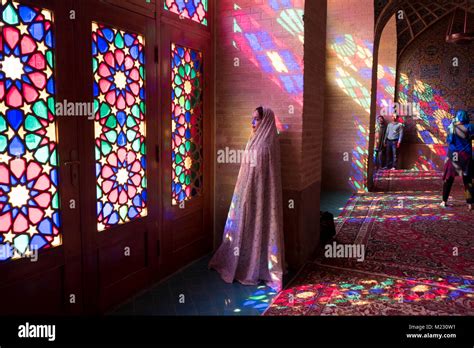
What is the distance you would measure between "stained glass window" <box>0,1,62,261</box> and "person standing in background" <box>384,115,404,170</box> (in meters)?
10.8

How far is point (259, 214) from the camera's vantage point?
3.77 metres

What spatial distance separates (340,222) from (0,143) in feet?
15.9

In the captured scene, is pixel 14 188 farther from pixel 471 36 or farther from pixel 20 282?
pixel 471 36

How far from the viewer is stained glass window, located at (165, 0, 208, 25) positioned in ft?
12.3

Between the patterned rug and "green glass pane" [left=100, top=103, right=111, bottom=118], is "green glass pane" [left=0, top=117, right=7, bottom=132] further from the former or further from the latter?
the patterned rug

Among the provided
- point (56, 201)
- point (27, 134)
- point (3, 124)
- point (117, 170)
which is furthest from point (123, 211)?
point (3, 124)

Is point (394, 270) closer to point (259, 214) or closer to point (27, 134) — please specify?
point (259, 214)

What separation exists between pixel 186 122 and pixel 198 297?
1781mm

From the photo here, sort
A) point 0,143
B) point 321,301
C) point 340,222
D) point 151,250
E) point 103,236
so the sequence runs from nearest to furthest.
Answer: point 0,143 < point 103,236 < point 321,301 < point 151,250 < point 340,222

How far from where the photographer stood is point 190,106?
4.14 m

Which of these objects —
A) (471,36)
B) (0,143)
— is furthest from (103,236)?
(471,36)

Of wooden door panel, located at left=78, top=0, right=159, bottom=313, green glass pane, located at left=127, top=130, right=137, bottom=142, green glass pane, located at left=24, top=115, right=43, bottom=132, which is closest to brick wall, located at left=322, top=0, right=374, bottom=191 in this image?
wooden door panel, located at left=78, top=0, right=159, bottom=313

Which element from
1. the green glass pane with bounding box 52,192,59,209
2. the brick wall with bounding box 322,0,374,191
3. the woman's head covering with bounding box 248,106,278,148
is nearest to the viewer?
the green glass pane with bounding box 52,192,59,209

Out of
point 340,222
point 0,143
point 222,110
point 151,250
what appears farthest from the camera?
point 340,222
